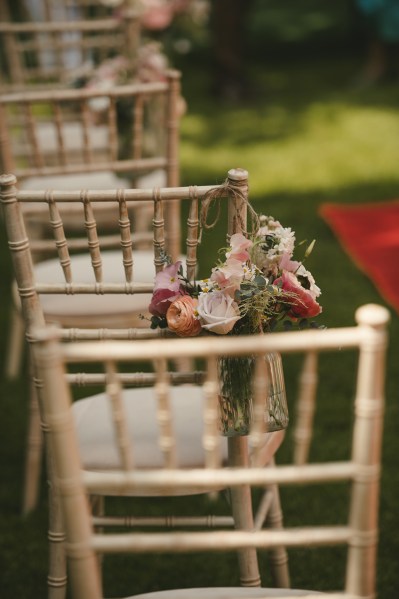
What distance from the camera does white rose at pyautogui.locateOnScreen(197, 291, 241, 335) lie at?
1322 millimetres

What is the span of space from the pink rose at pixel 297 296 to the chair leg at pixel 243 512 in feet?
0.92

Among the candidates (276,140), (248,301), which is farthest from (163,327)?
(276,140)

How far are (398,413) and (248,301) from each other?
4.98 ft

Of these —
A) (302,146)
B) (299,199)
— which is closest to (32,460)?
(299,199)

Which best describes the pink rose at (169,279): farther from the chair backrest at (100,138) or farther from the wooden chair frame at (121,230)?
the chair backrest at (100,138)

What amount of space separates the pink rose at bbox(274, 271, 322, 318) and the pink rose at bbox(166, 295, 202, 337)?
149mm

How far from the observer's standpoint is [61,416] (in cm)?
95

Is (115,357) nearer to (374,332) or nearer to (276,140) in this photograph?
(374,332)

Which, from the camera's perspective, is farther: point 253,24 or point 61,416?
point 253,24

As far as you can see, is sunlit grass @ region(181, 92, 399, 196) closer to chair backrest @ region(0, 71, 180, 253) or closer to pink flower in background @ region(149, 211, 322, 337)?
chair backrest @ region(0, 71, 180, 253)

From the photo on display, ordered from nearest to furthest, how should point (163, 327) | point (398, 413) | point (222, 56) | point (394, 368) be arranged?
point (163, 327)
point (398, 413)
point (394, 368)
point (222, 56)

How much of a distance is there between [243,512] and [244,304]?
1.47 ft

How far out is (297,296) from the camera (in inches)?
53.2

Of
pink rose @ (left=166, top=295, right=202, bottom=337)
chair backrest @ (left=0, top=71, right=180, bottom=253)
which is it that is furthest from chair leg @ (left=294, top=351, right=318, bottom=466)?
chair backrest @ (left=0, top=71, right=180, bottom=253)
